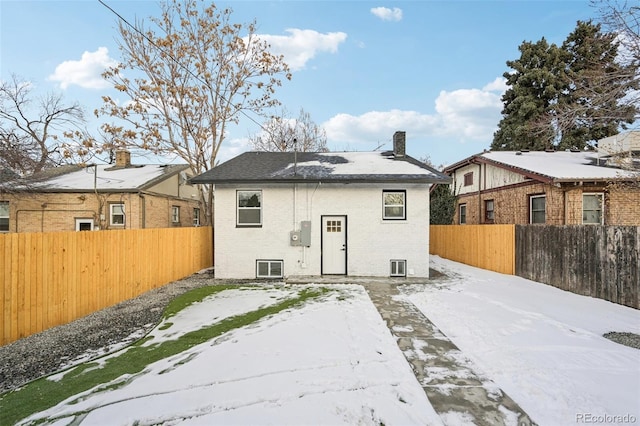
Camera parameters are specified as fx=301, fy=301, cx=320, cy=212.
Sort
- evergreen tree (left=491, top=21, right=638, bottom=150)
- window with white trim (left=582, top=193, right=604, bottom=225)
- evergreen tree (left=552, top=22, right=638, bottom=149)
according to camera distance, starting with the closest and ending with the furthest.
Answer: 1. evergreen tree (left=552, top=22, right=638, bottom=149)
2. window with white trim (left=582, top=193, right=604, bottom=225)
3. evergreen tree (left=491, top=21, right=638, bottom=150)

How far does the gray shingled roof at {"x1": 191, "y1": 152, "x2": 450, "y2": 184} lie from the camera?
1054cm

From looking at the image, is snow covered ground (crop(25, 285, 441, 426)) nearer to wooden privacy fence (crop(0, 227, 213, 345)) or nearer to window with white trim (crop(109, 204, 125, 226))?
wooden privacy fence (crop(0, 227, 213, 345))

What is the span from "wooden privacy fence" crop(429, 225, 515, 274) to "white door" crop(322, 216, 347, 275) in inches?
247

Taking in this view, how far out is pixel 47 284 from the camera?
609 centimetres

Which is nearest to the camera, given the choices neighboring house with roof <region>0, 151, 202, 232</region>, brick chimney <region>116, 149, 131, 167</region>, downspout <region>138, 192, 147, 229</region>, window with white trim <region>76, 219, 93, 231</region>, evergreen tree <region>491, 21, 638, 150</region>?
neighboring house with roof <region>0, 151, 202, 232</region>

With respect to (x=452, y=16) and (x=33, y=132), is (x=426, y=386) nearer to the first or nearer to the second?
(x=452, y=16)

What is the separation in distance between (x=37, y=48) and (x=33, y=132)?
20894mm

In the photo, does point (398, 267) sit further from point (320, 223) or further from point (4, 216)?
point (4, 216)

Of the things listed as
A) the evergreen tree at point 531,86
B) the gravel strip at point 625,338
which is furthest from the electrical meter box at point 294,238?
the evergreen tree at point 531,86

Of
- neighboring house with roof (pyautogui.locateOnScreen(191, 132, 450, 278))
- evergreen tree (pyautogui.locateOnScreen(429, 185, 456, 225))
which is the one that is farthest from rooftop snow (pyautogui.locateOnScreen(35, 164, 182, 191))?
evergreen tree (pyautogui.locateOnScreen(429, 185, 456, 225))

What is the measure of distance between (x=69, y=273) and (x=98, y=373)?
3.45 meters

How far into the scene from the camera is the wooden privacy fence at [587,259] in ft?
23.2

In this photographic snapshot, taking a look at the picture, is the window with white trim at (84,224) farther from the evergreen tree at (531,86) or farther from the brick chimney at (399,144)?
the evergreen tree at (531,86)
